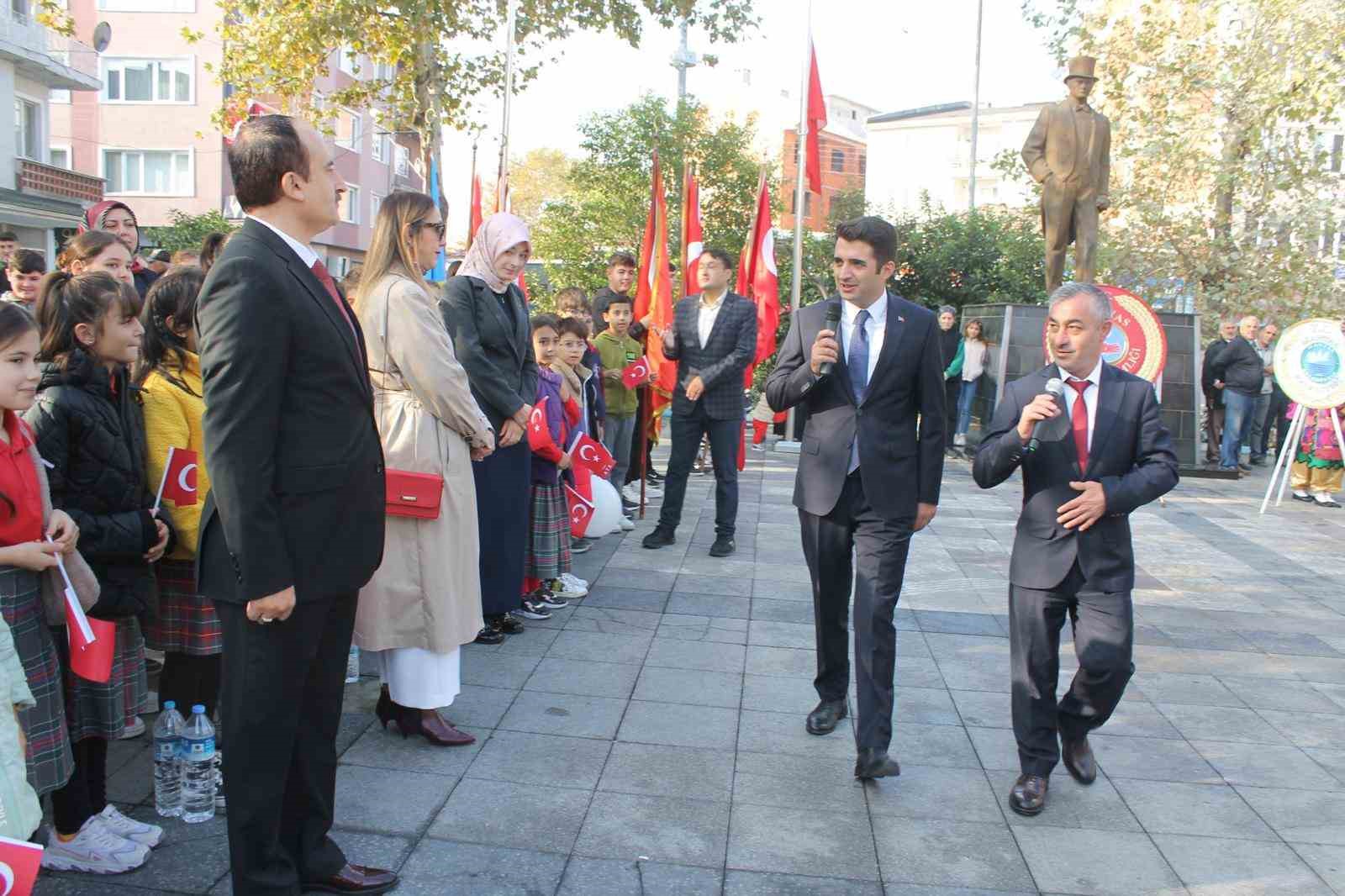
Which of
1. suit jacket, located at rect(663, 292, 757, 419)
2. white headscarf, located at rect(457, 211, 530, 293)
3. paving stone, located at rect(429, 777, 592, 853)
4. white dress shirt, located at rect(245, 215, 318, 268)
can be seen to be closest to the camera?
white dress shirt, located at rect(245, 215, 318, 268)

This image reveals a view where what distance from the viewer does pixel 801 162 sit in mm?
13867

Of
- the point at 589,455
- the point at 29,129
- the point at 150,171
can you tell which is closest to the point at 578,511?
the point at 589,455

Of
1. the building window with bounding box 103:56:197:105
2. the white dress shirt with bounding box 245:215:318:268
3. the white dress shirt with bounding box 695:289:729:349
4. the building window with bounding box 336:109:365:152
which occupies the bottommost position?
the white dress shirt with bounding box 245:215:318:268

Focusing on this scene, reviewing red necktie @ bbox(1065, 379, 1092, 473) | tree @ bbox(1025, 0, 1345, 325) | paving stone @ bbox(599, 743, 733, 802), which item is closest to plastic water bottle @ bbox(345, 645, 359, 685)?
paving stone @ bbox(599, 743, 733, 802)

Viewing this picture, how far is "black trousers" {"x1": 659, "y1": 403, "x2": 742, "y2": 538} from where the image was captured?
8156 mm

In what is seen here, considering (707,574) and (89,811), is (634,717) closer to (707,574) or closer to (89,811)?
(89,811)

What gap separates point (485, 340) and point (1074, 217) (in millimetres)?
8722

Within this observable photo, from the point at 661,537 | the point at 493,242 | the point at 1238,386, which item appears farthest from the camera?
the point at 1238,386

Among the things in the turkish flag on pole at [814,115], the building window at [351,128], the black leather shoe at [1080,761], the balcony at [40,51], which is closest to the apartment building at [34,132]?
the balcony at [40,51]

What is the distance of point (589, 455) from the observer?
23.9 ft

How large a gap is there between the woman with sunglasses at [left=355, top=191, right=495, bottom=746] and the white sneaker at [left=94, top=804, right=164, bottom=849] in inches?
38.5

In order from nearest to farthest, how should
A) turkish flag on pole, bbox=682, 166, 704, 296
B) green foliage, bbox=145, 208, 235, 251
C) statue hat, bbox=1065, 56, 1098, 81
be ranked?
turkish flag on pole, bbox=682, 166, 704, 296, statue hat, bbox=1065, 56, 1098, 81, green foliage, bbox=145, 208, 235, 251

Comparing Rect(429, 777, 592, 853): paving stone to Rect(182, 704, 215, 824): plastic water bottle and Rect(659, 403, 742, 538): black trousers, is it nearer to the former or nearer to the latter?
Rect(182, 704, 215, 824): plastic water bottle

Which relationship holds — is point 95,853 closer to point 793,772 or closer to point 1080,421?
point 793,772
